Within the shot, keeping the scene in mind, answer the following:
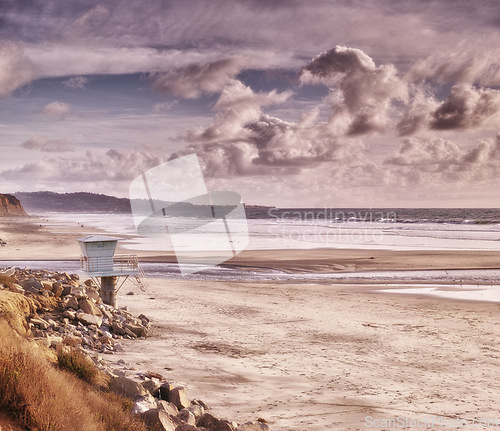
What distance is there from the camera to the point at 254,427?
786 cm

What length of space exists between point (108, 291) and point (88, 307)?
346 cm

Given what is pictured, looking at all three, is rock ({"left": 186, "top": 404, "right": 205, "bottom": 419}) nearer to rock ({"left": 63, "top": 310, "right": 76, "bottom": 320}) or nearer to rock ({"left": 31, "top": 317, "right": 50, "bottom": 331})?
rock ({"left": 31, "top": 317, "right": 50, "bottom": 331})

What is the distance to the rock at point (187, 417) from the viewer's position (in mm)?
7355

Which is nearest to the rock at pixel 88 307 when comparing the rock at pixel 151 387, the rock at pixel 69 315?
the rock at pixel 69 315

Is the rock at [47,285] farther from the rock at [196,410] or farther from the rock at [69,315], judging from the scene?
the rock at [196,410]

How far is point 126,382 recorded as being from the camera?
26.3 feet

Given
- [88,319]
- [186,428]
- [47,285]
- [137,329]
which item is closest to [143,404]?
[186,428]

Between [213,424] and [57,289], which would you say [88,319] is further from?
[213,424]

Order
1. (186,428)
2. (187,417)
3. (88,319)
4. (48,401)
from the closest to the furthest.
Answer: (48,401)
(186,428)
(187,417)
(88,319)

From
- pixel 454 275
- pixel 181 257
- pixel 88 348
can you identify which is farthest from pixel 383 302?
pixel 181 257

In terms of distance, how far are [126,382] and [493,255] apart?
40.1m

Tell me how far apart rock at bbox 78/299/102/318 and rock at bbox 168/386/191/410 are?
7.17 meters

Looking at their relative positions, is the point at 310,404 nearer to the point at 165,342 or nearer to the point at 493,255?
the point at 165,342

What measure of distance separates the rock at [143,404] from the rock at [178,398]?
0.55 metres
